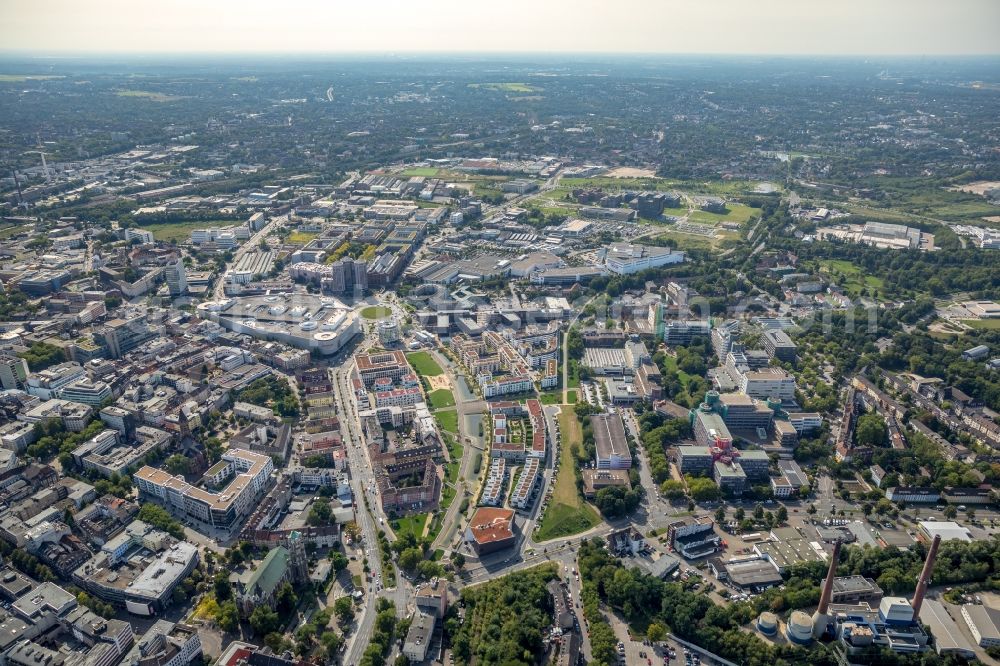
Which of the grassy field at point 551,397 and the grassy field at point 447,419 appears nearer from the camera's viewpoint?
the grassy field at point 447,419

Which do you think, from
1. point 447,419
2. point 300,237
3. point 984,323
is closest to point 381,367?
point 447,419

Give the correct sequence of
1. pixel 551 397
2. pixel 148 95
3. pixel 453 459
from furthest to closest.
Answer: pixel 148 95, pixel 551 397, pixel 453 459

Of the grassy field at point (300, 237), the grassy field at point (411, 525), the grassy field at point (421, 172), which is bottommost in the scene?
the grassy field at point (411, 525)

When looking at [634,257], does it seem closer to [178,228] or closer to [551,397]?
[551,397]

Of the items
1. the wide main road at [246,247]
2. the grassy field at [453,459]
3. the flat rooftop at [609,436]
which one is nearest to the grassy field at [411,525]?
the grassy field at [453,459]

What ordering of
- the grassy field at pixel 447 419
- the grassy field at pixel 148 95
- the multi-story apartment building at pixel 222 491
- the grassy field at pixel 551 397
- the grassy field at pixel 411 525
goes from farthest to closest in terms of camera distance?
the grassy field at pixel 148 95 → the grassy field at pixel 551 397 → the grassy field at pixel 447 419 → the multi-story apartment building at pixel 222 491 → the grassy field at pixel 411 525

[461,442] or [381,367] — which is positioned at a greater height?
[381,367]

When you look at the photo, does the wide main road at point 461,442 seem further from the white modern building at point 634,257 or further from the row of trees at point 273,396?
the white modern building at point 634,257

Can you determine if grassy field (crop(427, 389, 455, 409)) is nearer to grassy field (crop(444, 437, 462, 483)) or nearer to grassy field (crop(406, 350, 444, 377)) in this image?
grassy field (crop(406, 350, 444, 377))
